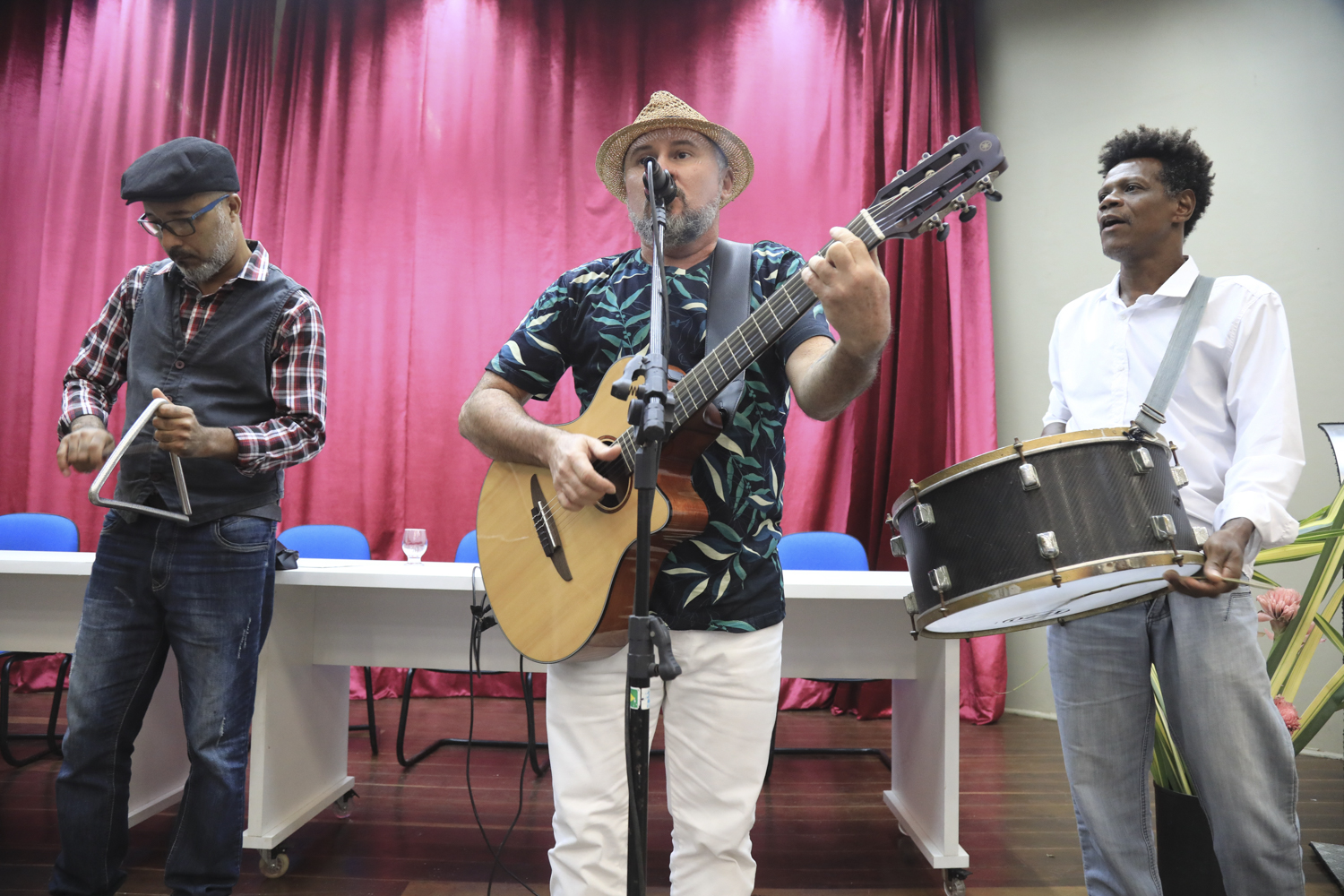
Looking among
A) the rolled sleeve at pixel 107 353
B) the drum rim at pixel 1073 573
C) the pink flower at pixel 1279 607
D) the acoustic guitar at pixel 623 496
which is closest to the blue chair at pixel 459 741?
the rolled sleeve at pixel 107 353

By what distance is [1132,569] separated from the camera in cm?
137

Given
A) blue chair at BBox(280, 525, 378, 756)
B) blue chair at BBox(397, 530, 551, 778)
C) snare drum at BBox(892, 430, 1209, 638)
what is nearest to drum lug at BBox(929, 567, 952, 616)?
snare drum at BBox(892, 430, 1209, 638)

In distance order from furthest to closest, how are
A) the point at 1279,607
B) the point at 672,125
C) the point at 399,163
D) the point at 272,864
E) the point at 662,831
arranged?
the point at 399,163 < the point at 662,831 < the point at 272,864 < the point at 1279,607 < the point at 672,125

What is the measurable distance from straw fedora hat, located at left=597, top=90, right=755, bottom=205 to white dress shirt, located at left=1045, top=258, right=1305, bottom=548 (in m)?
0.83

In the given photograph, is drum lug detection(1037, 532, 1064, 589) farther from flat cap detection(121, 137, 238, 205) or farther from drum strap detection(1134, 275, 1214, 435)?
flat cap detection(121, 137, 238, 205)

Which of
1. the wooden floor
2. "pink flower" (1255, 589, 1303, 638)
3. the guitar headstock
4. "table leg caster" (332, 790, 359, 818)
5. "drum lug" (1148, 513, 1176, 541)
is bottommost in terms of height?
the wooden floor

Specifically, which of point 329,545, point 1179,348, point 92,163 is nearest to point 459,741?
point 329,545

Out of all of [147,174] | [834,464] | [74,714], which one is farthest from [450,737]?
[147,174]

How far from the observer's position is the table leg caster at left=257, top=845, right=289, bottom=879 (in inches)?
91.8

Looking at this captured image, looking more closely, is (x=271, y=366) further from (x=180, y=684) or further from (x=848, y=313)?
(x=848, y=313)

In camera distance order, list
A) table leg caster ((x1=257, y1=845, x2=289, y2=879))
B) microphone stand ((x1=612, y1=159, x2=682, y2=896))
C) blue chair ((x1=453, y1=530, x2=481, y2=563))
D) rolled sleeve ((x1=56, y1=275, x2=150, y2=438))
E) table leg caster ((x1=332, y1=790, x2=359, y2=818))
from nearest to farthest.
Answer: microphone stand ((x1=612, y1=159, x2=682, y2=896))
rolled sleeve ((x1=56, y1=275, x2=150, y2=438))
table leg caster ((x1=257, y1=845, x2=289, y2=879))
table leg caster ((x1=332, y1=790, x2=359, y2=818))
blue chair ((x1=453, y1=530, x2=481, y2=563))

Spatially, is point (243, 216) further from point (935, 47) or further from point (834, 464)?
point (935, 47)

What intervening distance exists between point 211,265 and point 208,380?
27 centimetres

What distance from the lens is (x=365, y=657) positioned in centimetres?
269
